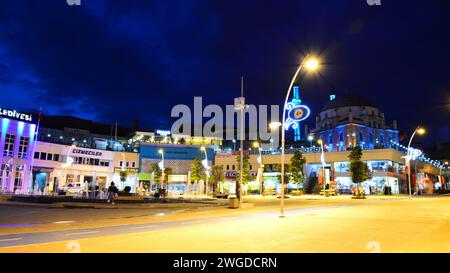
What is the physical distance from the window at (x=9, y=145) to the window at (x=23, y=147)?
126cm

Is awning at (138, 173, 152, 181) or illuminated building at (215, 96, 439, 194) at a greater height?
illuminated building at (215, 96, 439, 194)

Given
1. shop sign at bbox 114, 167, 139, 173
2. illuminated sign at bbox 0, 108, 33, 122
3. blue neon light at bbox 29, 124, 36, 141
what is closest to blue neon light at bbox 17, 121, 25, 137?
illuminated sign at bbox 0, 108, 33, 122

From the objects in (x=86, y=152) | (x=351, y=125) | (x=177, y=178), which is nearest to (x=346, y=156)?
(x=351, y=125)

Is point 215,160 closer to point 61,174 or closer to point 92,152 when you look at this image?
point 92,152

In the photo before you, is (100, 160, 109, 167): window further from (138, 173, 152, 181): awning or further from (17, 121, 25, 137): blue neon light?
(17, 121, 25, 137): blue neon light

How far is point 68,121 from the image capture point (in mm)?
107562

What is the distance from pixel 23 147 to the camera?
57062 millimetres

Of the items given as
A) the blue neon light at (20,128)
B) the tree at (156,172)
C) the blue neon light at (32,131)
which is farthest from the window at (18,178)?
the tree at (156,172)

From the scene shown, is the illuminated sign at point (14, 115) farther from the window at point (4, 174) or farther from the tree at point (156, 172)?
the tree at point (156, 172)

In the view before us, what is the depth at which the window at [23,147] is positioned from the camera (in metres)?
56.7

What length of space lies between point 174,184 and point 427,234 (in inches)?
2869

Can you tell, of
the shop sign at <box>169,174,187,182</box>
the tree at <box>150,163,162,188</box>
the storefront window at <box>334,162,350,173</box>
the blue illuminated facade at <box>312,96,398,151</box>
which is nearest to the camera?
the tree at <box>150,163,162,188</box>

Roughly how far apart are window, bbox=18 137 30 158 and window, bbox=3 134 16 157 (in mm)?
1264

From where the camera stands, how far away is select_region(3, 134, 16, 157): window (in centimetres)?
5444
